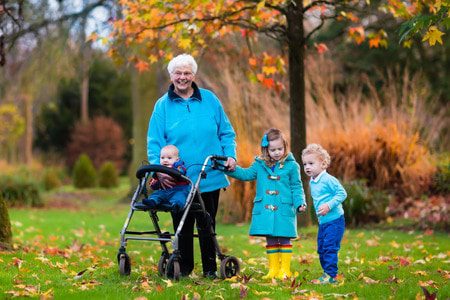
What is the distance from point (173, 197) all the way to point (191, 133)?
20.9 inches

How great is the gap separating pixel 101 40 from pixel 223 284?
192 inches

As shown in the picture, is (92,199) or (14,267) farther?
(92,199)

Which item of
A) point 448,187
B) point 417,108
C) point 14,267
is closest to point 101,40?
point 14,267

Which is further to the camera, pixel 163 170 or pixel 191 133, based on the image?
pixel 191 133

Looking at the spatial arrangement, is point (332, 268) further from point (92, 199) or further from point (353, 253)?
point (92, 199)

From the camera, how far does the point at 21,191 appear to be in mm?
18312

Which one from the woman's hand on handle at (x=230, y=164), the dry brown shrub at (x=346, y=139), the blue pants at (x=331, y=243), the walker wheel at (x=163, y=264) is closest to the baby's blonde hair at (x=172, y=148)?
the woman's hand on handle at (x=230, y=164)

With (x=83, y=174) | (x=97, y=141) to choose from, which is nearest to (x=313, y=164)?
(x=83, y=174)

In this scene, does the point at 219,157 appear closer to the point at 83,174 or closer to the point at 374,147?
the point at 374,147

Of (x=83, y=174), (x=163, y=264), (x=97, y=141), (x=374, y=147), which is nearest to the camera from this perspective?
(x=163, y=264)

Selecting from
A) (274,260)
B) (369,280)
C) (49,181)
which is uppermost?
(274,260)

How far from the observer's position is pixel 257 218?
257 inches

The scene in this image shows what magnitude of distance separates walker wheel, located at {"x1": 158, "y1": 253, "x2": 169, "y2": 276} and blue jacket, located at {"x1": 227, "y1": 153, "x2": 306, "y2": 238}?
763mm

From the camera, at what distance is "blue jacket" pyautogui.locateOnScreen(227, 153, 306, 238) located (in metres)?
6.46
